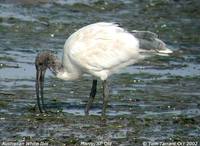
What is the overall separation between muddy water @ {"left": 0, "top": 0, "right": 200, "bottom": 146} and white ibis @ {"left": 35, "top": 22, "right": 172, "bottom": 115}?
541mm

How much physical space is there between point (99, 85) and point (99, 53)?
81.9 inches

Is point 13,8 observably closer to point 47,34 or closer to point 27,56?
point 47,34

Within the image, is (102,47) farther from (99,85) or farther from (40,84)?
(99,85)

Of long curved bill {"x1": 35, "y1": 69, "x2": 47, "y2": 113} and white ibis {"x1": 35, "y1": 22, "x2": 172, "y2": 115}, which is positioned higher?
white ibis {"x1": 35, "y1": 22, "x2": 172, "y2": 115}

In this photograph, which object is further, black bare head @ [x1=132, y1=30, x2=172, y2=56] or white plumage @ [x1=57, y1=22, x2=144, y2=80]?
black bare head @ [x1=132, y1=30, x2=172, y2=56]

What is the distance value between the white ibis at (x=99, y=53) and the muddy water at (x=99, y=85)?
0.54 metres

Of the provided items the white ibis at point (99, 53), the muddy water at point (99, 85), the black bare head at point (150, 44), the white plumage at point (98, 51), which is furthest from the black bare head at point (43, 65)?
the black bare head at point (150, 44)

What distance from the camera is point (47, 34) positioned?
19406 mm

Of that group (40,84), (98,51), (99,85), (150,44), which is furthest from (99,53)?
(99,85)

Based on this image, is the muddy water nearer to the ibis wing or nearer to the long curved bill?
the long curved bill

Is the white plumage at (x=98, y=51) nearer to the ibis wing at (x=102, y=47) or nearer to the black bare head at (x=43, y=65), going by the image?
the ibis wing at (x=102, y=47)

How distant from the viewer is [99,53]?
13.4 metres

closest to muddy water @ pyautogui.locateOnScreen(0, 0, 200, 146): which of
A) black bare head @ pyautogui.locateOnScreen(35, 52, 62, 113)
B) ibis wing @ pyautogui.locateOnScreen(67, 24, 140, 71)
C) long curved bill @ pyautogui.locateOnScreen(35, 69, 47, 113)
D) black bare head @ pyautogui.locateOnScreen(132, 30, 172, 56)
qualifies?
long curved bill @ pyautogui.locateOnScreen(35, 69, 47, 113)

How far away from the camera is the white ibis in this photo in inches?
521
